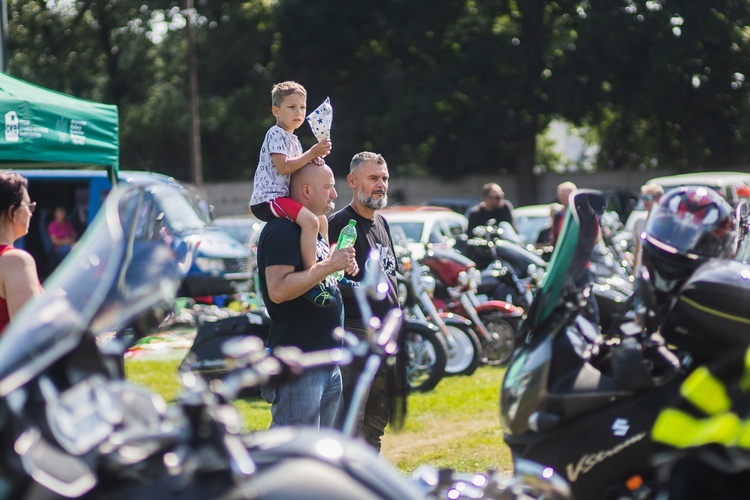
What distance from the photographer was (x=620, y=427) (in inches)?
127

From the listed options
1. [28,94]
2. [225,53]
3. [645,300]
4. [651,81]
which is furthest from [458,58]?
[645,300]

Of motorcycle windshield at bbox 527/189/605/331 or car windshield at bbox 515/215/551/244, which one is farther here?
car windshield at bbox 515/215/551/244

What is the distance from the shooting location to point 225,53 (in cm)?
4412

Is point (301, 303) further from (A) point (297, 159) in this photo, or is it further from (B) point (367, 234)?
(B) point (367, 234)

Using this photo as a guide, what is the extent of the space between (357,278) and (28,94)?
139 inches

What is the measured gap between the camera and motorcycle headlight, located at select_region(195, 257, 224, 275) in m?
15.6

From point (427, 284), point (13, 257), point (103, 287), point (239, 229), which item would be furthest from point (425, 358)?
point (239, 229)

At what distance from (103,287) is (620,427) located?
167 cm

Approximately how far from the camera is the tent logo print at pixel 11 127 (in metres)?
7.54

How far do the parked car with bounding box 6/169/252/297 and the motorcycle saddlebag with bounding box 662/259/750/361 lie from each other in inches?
394

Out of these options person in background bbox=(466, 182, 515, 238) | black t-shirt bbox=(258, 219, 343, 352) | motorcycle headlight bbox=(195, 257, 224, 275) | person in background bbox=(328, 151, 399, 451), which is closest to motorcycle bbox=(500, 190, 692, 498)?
black t-shirt bbox=(258, 219, 343, 352)

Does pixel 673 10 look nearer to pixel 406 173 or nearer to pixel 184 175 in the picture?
pixel 406 173

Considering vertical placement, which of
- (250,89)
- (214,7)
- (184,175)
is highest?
(214,7)

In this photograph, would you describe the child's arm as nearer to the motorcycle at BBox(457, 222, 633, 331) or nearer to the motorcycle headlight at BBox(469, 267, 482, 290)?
→ the motorcycle headlight at BBox(469, 267, 482, 290)
